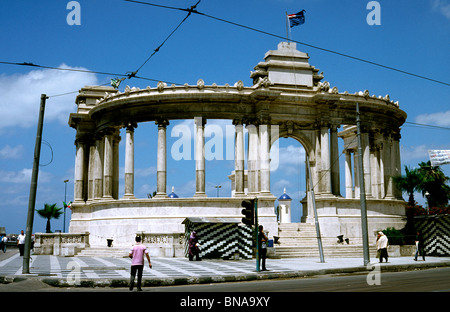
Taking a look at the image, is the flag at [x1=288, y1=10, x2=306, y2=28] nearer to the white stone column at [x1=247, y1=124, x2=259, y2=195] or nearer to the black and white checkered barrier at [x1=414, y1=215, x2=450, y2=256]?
the white stone column at [x1=247, y1=124, x2=259, y2=195]

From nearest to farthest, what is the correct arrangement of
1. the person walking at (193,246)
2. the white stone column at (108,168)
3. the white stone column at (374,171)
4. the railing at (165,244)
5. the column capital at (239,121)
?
the person walking at (193,246)
the railing at (165,244)
the column capital at (239,121)
the white stone column at (108,168)
the white stone column at (374,171)

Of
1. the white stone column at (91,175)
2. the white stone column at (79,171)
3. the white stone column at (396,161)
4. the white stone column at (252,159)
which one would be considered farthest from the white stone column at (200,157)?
the white stone column at (396,161)

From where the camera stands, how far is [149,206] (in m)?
39.8

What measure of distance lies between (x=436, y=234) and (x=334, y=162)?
10043 mm

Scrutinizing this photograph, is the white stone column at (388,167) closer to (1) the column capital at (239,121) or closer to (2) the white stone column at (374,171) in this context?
(2) the white stone column at (374,171)

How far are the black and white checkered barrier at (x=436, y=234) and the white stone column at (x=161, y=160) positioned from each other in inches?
711

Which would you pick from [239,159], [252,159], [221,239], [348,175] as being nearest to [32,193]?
[221,239]

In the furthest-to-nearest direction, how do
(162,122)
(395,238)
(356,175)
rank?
(356,175) → (162,122) → (395,238)

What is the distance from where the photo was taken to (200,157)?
4053 cm

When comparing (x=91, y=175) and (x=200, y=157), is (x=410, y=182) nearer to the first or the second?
(x=200, y=157)

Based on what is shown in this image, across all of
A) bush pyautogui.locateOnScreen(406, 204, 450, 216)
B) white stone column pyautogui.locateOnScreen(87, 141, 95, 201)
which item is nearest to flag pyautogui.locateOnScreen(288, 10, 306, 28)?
bush pyautogui.locateOnScreen(406, 204, 450, 216)

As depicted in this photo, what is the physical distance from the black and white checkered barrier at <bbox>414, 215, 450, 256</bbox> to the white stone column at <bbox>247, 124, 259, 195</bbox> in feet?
38.9

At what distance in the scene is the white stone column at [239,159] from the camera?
40.5 metres

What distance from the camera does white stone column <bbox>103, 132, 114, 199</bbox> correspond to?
43.0 m
